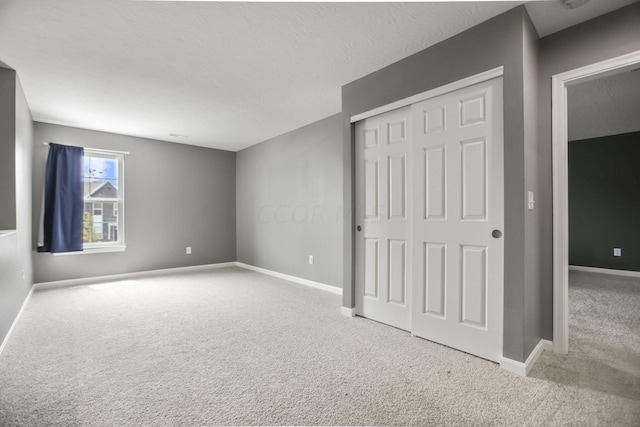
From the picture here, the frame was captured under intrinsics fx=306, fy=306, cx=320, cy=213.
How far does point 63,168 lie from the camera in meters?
4.39

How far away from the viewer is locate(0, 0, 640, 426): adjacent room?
176 cm

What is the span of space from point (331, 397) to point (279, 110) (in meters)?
3.29

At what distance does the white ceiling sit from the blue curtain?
0.72 m

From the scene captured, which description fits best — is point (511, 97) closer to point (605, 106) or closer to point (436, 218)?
point (436, 218)

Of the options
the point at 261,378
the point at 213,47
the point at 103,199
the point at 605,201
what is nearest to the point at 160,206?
the point at 103,199

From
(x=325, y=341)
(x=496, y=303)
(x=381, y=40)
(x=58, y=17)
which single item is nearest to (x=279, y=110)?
(x=381, y=40)

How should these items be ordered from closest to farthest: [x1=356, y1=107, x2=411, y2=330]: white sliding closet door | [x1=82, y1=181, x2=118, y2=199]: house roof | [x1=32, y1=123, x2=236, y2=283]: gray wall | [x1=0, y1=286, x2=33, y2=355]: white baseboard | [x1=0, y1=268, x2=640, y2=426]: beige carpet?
[x1=0, y1=268, x2=640, y2=426]: beige carpet, [x1=0, y1=286, x2=33, y2=355]: white baseboard, [x1=356, y1=107, x2=411, y2=330]: white sliding closet door, [x1=32, y1=123, x2=236, y2=283]: gray wall, [x1=82, y1=181, x2=118, y2=199]: house roof

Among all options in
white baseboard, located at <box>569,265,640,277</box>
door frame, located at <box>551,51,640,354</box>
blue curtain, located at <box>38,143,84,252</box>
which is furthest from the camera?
white baseboard, located at <box>569,265,640,277</box>

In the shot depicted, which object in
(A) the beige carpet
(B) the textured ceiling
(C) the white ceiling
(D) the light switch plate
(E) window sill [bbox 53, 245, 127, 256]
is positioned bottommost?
(A) the beige carpet

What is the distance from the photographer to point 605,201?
17.6ft

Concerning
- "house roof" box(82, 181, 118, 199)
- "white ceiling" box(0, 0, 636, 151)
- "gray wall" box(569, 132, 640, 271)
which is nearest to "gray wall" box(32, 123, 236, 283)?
"house roof" box(82, 181, 118, 199)

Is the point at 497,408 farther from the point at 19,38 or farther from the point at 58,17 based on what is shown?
the point at 19,38

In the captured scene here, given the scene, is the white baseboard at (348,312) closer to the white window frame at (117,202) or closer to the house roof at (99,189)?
the white window frame at (117,202)

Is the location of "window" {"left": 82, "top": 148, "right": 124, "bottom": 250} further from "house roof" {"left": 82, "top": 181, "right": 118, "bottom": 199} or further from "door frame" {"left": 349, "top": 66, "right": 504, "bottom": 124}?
"door frame" {"left": 349, "top": 66, "right": 504, "bottom": 124}
